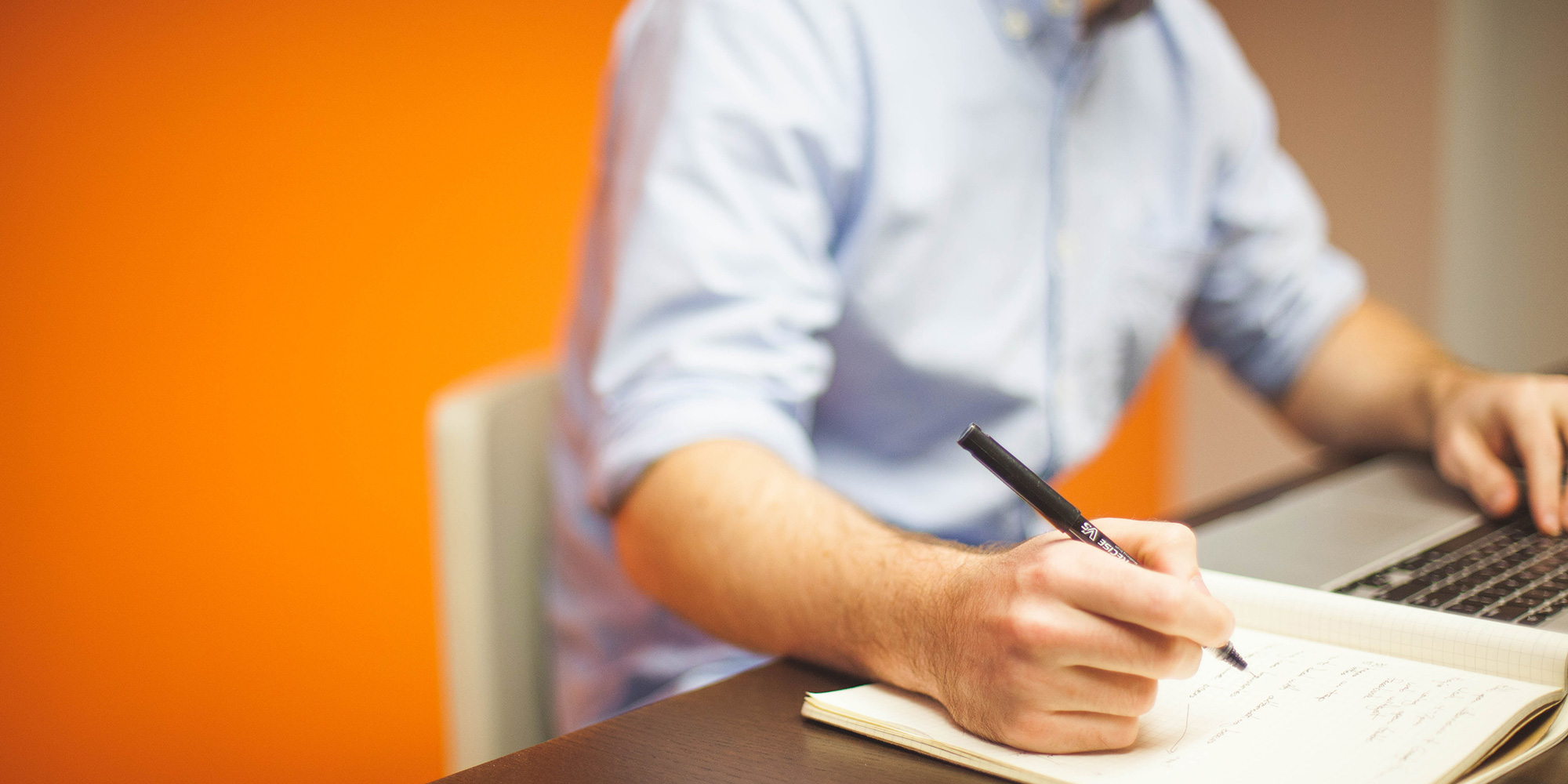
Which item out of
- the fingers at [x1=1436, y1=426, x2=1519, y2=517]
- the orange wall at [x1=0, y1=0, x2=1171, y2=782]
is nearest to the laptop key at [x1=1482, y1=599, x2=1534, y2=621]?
the fingers at [x1=1436, y1=426, x2=1519, y2=517]

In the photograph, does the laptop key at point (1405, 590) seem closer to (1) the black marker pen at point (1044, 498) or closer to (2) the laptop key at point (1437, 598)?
(2) the laptop key at point (1437, 598)

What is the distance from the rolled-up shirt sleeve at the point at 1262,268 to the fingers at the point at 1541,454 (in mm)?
400

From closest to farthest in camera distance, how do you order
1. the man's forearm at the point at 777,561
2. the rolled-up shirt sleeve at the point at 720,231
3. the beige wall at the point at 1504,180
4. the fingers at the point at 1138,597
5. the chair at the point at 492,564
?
the fingers at the point at 1138,597 → the man's forearm at the point at 777,561 → the rolled-up shirt sleeve at the point at 720,231 → the chair at the point at 492,564 → the beige wall at the point at 1504,180

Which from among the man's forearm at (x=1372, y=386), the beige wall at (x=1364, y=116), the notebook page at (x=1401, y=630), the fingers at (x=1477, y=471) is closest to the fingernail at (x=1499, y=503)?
the fingers at (x=1477, y=471)

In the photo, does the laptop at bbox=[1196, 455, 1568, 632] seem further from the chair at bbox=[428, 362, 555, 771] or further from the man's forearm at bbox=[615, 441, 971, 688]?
the chair at bbox=[428, 362, 555, 771]

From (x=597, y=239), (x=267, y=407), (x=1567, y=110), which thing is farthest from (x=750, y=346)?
(x=1567, y=110)

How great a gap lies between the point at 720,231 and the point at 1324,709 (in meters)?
0.46

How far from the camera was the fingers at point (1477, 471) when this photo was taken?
2.43ft

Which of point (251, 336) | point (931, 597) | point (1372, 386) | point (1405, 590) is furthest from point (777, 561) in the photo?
point (251, 336)

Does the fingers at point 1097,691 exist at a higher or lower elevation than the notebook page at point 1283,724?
higher

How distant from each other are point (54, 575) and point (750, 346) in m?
0.94

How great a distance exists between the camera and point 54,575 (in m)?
1.20

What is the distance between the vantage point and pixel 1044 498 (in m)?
0.43

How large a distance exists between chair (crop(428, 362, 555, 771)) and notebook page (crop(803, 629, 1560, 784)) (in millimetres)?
446
